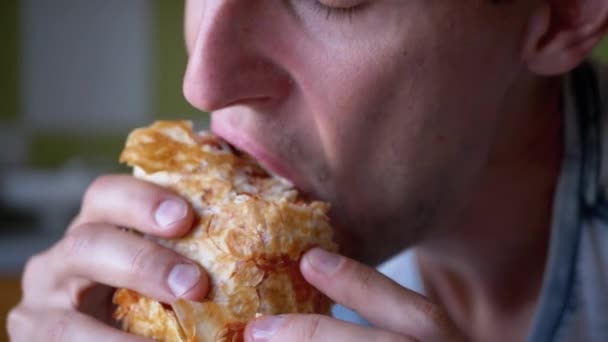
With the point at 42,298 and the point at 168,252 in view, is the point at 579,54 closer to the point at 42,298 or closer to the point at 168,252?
the point at 168,252

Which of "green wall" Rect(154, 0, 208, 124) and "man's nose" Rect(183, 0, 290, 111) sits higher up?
"man's nose" Rect(183, 0, 290, 111)

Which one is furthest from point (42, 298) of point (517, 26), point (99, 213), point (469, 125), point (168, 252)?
point (517, 26)

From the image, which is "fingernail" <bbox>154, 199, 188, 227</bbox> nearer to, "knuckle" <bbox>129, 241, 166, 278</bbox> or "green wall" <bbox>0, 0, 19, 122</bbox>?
"knuckle" <bbox>129, 241, 166, 278</bbox>

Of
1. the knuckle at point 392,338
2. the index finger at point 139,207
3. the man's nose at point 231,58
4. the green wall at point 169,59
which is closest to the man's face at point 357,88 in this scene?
the man's nose at point 231,58

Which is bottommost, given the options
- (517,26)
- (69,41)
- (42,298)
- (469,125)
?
(69,41)

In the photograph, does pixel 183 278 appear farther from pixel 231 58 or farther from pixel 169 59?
pixel 169 59

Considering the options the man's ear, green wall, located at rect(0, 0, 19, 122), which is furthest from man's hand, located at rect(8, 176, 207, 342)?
green wall, located at rect(0, 0, 19, 122)
